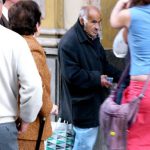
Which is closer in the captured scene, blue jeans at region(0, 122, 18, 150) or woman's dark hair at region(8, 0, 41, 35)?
blue jeans at region(0, 122, 18, 150)

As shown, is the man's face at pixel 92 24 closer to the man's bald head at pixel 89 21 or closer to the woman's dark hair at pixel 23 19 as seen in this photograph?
the man's bald head at pixel 89 21

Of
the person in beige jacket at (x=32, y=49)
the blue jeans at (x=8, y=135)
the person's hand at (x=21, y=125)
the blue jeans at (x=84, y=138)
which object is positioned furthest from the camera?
the blue jeans at (x=84, y=138)

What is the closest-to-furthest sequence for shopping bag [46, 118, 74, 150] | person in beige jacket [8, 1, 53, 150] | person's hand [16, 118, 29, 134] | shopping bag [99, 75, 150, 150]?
shopping bag [99, 75, 150, 150] → person's hand [16, 118, 29, 134] → person in beige jacket [8, 1, 53, 150] → shopping bag [46, 118, 74, 150]

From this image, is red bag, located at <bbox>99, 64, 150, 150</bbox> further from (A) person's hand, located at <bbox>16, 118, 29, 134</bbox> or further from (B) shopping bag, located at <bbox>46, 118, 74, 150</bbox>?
(B) shopping bag, located at <bbox>46, 118, 74, 150</bbox>

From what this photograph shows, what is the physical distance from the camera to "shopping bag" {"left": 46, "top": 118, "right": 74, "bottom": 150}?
5195 mm

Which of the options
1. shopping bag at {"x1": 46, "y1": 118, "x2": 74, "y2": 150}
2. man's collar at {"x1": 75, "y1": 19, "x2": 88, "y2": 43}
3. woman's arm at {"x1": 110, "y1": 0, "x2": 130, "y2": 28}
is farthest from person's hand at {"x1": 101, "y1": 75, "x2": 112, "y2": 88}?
woman's arm at {"x1": 110, "y1": 0, "x2": 130, "y2": 28}

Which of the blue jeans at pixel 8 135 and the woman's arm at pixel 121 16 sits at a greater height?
the woman's arm at pixel 121 16

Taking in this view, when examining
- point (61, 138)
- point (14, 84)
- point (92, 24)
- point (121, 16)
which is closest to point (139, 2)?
point (121, 16)

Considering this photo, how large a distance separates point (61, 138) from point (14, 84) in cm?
161

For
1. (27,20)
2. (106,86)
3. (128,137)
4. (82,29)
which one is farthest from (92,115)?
(128,137)

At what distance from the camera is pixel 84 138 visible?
5.35m

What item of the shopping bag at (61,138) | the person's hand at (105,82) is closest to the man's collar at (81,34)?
the person's hand at (105,82)

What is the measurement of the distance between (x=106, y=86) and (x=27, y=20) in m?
1.31

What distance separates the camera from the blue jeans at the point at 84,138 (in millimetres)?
5340
